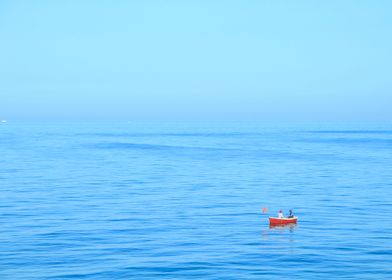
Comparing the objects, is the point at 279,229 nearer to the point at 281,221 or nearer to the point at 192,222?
the point at 281,221

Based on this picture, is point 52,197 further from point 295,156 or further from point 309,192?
point 295,156

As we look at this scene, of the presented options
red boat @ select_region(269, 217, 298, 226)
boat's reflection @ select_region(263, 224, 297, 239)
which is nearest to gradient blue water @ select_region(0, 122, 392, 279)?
boat's reflection @ select_region(263, 224, 297, 239)

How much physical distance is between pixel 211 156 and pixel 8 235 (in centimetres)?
9273

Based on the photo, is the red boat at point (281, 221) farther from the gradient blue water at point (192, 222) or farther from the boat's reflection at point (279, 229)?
the gradient blue water at point (192, 222)

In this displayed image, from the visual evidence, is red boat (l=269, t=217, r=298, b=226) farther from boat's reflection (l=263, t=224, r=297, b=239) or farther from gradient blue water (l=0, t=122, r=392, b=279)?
gradient blue water (l=0, t=122, r=392, b=279)

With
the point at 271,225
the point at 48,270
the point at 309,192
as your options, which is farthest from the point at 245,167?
the point at 48,270

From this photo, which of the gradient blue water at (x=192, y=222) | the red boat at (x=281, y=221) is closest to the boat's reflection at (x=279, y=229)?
the gradient blue water at (x=192, y=222)

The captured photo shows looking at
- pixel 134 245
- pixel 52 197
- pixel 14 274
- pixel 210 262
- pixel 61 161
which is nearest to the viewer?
pixel 14 274

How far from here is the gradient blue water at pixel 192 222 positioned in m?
41.2

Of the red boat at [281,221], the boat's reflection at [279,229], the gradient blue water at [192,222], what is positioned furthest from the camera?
the red boat at [281,221]

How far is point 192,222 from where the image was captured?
5753 centimetres

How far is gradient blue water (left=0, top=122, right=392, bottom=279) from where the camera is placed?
41.2m

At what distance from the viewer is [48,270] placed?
132ft

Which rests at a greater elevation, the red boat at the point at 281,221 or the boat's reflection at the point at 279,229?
the red boat at the point at 281,221
